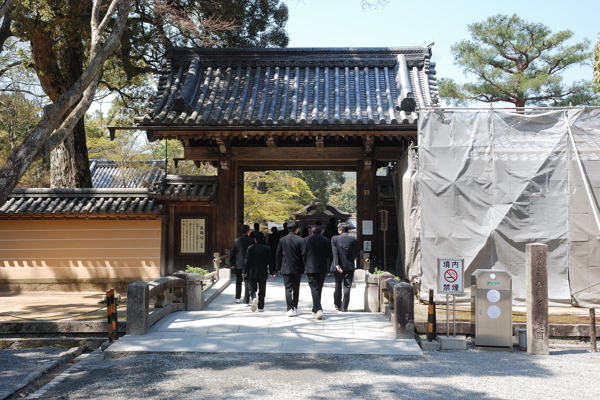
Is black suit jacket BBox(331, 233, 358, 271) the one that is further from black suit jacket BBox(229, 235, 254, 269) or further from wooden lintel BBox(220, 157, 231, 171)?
wooden lintel BBox(220, 157, 231, 171)

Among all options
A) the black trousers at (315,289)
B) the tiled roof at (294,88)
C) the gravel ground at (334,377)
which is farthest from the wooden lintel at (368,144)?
→ the gravel ground at (334,377)

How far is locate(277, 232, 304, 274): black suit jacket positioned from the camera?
9.41 meters

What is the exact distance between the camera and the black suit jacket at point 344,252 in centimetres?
965

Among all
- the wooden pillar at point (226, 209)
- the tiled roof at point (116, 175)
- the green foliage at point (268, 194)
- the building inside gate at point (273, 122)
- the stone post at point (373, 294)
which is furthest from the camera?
the tiled roof at point (116, 175)

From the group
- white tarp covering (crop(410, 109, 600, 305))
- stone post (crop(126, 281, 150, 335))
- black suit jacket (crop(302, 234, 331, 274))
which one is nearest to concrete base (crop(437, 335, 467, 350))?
black suit jacket (crop(302, 234, 331, 274))

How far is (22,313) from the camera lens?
10.8 metres

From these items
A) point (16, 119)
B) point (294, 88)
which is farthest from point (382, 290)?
point (16, 119)

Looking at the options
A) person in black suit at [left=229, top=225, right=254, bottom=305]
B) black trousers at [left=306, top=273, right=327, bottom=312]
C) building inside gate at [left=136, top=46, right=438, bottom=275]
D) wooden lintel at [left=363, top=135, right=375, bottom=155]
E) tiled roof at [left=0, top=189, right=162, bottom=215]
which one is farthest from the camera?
tiled roof at [left=0, top=189, right=162, bottom=215]

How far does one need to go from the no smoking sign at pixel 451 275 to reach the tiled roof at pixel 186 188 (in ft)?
25.0

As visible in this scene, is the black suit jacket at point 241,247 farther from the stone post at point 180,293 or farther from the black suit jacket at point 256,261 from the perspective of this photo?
the stone post at point 180,293

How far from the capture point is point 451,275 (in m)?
7.93

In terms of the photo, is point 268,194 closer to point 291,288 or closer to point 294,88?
point 294,88

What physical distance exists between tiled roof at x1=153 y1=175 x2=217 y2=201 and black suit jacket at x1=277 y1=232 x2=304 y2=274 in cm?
487

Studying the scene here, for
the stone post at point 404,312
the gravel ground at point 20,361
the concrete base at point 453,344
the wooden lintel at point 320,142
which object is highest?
the wooden lintel at point 320,142
